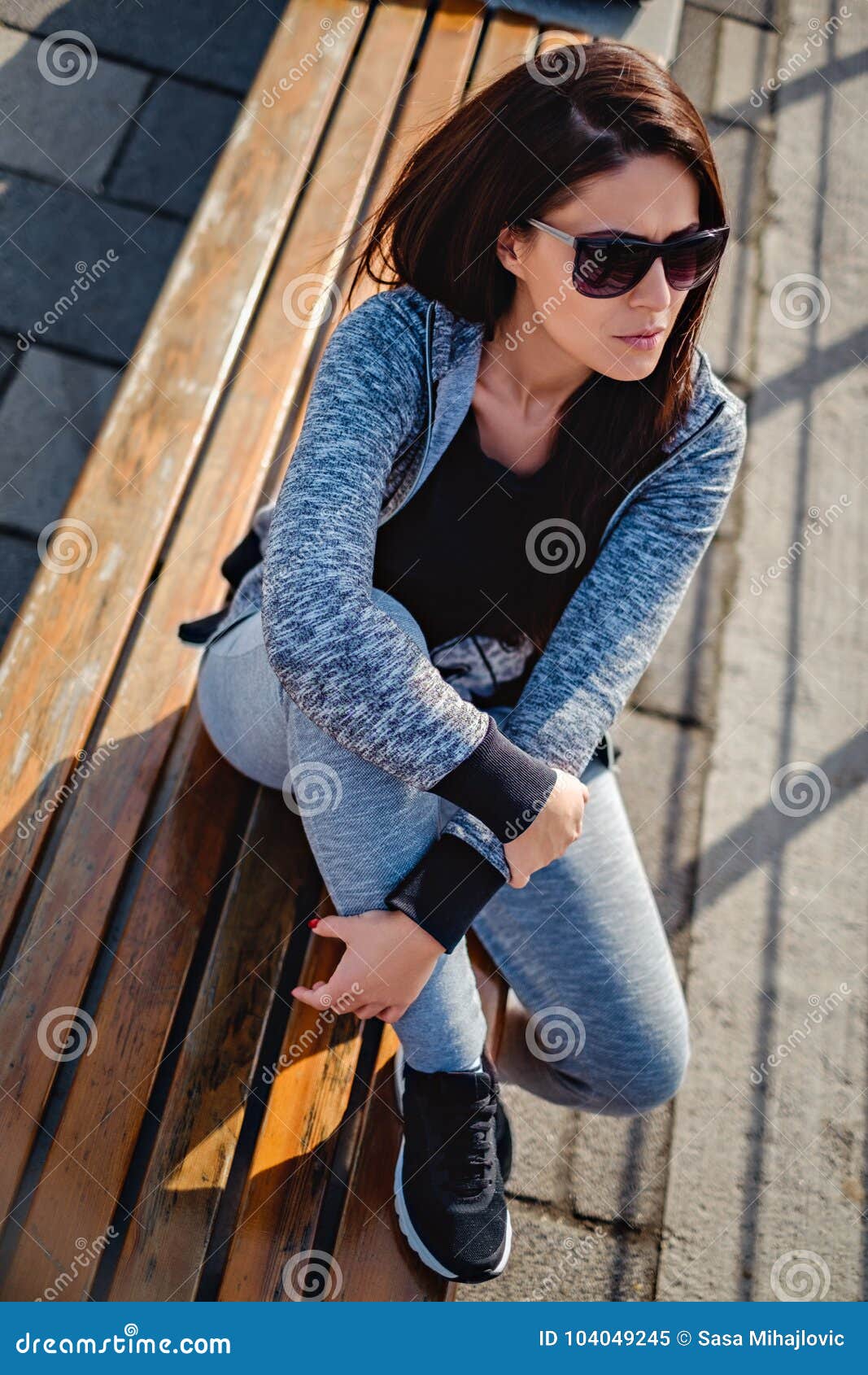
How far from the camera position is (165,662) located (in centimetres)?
175

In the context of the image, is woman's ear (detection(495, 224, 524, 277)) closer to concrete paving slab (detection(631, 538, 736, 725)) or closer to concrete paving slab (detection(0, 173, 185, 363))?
concrete paving slab (detection(631, 538, 736, 725))

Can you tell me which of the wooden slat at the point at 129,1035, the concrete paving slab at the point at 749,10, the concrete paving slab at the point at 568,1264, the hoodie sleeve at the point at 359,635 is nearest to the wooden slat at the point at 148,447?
the wooden slat at the point at 129,1035

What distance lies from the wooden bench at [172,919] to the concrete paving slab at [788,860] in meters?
0.77

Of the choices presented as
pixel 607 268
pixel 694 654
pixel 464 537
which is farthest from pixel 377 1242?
pixel 694 654

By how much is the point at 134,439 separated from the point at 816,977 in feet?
5.70

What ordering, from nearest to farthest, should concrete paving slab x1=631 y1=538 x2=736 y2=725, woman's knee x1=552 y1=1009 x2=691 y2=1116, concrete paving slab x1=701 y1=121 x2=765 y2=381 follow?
woman's knee x1=552 y1=1009 x2=691 y2=1116
concrete paving slab x1=631 y1=538 x2=736 y2=725
concrete paving slab x1=701 y1=121 x2=765 y2=381

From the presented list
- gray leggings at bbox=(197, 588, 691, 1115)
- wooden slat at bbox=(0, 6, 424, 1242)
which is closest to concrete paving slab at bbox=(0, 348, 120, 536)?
wooden slat at bbox=(0, 6, 424, 1242)

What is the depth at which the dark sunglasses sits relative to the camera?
1.24 meters

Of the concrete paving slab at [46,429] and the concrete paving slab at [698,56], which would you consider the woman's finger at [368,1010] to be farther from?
the concrete paving slab at [698,56]

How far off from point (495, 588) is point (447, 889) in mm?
444

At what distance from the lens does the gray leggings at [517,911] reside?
1.34 meters

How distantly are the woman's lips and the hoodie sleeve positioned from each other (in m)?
0.30

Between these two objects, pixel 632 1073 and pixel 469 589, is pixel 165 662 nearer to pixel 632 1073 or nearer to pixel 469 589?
pixel 469 589

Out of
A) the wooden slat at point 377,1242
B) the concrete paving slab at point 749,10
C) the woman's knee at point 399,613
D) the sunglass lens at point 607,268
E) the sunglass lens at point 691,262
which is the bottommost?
the wooden slat at point 377,1242
